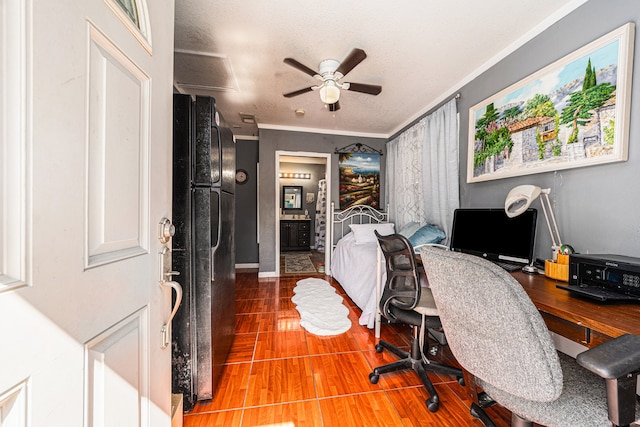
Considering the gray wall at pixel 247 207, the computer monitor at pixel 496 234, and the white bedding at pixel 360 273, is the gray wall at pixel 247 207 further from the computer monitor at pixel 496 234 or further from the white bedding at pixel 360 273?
the computer monitor at pixel 496 234

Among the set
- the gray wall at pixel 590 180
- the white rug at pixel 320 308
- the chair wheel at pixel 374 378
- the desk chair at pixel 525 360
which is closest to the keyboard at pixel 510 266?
the gray wall at pixel 590 180

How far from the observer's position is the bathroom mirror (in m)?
6.71

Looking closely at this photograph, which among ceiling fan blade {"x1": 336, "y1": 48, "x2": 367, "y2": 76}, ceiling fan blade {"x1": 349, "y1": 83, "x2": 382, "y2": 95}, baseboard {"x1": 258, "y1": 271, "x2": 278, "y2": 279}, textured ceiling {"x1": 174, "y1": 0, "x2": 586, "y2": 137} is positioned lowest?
baseboard {"x1": 258, "y1": 271, "x2": 278, "y2": 279}

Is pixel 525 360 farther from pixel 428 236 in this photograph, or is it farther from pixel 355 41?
pixel 355 41

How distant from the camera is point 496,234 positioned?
1848mm

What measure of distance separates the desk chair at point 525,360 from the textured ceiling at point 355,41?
1785mm

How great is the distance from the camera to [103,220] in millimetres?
600

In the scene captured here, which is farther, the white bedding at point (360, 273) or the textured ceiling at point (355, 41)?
the white bedding at point (360, 273)

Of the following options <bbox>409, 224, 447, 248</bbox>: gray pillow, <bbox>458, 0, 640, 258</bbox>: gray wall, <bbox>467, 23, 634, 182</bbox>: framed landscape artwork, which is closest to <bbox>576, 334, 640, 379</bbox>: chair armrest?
<bbox>458, 0, 640, 258</bbox>: gray wall

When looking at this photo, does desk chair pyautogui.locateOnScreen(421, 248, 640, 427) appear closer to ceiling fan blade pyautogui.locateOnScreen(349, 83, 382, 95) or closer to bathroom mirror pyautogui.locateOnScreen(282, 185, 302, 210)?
ceiling fan blade pyautogui.locateOnScreen(349, 83, 382, 95)

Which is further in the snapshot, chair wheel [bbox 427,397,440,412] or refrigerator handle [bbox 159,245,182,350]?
chair wheel [bbox 427,397,440,412]

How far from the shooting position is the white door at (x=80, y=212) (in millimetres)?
388

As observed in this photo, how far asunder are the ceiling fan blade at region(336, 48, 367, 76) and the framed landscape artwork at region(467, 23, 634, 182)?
1.24 metres

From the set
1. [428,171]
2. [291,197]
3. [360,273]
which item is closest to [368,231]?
[360,273]
